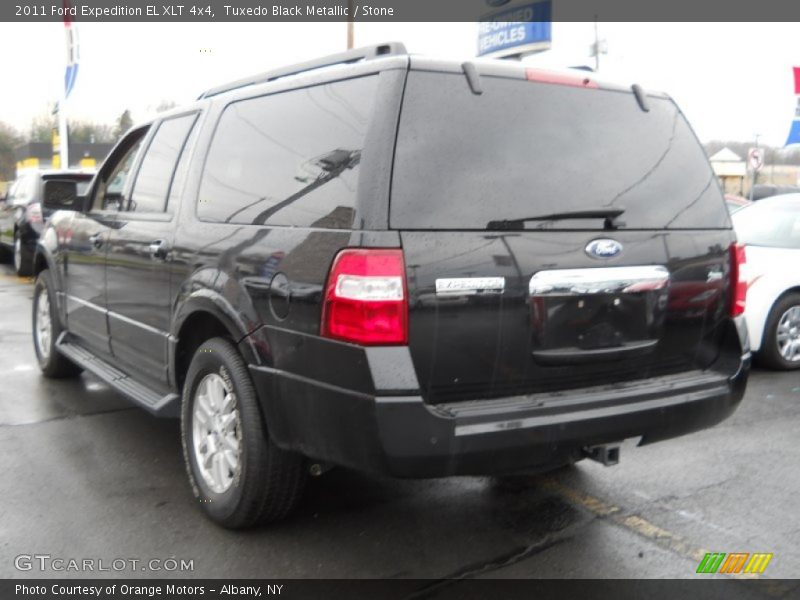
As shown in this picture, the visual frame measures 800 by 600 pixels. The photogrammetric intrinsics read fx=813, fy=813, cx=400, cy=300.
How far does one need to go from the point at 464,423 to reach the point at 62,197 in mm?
3825

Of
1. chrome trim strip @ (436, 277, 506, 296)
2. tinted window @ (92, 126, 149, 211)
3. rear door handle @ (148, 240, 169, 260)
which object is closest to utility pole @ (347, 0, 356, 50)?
tinted window @ (92, 126, 149, 211)

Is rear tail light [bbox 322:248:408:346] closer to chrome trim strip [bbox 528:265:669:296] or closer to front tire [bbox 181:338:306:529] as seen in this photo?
chrome trim strip [bbox 528:265:669:296]

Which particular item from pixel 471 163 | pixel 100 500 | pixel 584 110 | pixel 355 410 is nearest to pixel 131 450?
pixel 100 500

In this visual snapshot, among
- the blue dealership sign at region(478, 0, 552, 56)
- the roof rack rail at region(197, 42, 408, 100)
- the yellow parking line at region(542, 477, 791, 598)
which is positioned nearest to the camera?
the yellow parking line at region(542, 477, 791, 598)

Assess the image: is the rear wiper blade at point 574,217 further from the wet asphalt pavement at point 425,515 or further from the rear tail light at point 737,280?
the wet asphalt pavement at point 425,515

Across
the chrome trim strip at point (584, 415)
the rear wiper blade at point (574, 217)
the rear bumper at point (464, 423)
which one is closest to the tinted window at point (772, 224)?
the chrome trim strip at point (584, 415)

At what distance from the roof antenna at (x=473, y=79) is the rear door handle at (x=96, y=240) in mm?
2773

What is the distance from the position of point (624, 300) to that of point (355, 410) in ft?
3.80

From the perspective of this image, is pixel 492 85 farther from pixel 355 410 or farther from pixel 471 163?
pixel 355 410

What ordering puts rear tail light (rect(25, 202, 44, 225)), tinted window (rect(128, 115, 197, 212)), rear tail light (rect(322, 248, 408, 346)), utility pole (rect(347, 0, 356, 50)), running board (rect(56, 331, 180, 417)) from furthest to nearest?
utility pole (rect(347, 0, 356, 50)) → rear tail light (rect(25, 202, 44, 225)) → tinted window (rect(128, 115, 197, 212)) → running board (rect(56, 331, 180, 417)) → rear tail light (rect(322, 248, 408, 346))

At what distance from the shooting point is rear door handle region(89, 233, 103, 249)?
4902 mm

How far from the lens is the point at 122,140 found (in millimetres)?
5156

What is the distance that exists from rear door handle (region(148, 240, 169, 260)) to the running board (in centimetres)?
69

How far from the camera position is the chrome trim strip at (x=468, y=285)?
2.83 metres
